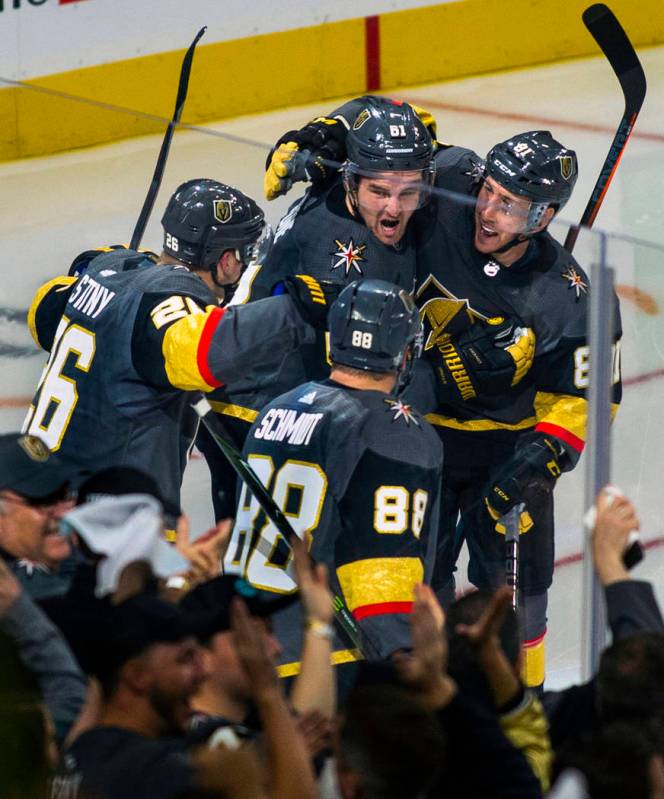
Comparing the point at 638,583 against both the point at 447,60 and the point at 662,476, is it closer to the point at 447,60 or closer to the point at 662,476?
the point at 662,476

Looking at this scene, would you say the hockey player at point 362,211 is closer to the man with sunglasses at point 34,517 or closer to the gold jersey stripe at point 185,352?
the gold jersey stripe at point 185,352

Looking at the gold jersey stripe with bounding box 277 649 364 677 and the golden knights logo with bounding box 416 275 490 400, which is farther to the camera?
the golden knights logo with bounding box 416 275 490 400

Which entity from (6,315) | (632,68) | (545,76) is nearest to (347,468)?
(6,315)

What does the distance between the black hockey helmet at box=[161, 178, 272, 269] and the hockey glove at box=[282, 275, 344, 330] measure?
0.37m

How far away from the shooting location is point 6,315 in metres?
3.88

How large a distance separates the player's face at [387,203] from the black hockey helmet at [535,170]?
359 millimetres

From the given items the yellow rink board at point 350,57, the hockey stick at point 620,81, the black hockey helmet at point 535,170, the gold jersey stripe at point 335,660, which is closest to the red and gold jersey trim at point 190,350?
the gold jersey stripe at point 335,660

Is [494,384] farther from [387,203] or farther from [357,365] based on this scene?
[357,365]

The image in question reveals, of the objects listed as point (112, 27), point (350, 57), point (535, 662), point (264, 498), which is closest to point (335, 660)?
point (264, 498)

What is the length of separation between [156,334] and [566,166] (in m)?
1.17

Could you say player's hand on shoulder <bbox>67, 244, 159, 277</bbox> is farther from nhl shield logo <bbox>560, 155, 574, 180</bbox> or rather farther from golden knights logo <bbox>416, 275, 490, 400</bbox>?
nhl shield logo <bbox>560, 155, 574, 180</bbox>

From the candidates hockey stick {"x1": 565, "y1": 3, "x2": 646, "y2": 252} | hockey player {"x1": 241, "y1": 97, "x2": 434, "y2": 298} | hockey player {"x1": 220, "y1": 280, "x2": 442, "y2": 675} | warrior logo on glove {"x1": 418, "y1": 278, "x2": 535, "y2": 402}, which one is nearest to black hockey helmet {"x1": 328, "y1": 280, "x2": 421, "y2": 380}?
hockey player {"x1": 220, "y1": 280, "x2": 442, "y2": 675}

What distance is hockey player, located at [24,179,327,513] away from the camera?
11.7 feet

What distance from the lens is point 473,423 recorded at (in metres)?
4.04
